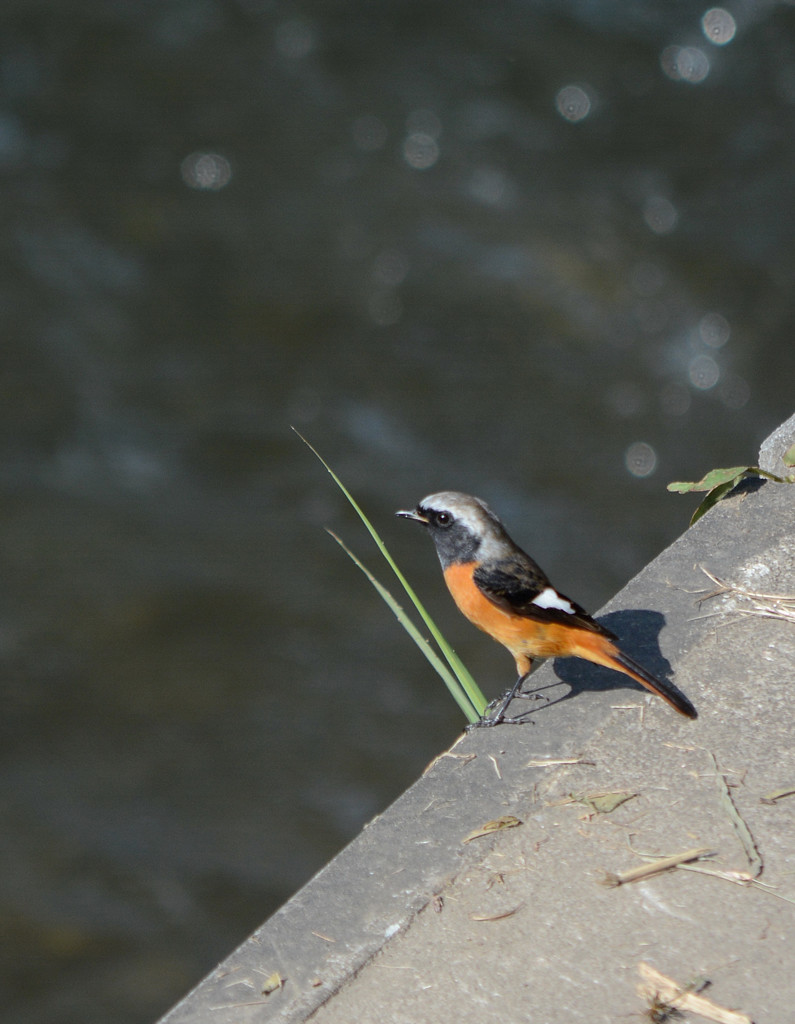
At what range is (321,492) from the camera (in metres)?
9.45

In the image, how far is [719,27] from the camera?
1241 cm

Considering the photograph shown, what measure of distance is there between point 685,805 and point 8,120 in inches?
427

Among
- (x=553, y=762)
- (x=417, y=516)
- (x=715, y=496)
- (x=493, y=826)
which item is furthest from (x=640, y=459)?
(x=493, y=826)

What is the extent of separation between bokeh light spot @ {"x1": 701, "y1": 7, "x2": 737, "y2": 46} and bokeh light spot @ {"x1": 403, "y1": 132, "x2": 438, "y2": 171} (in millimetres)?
3166

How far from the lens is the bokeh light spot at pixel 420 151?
11.8 meters

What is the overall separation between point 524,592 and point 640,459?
6099mm

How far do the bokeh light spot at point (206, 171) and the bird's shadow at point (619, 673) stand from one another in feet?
29.0

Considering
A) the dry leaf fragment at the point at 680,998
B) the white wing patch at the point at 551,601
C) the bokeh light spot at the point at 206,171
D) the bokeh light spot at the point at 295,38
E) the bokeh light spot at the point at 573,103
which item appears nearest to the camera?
the dry leaf fragment at the point at 680,998

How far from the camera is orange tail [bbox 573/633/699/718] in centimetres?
324

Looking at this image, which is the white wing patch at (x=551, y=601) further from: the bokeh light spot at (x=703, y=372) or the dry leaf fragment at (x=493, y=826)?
the bokeh light spot at (x=703, y=372)

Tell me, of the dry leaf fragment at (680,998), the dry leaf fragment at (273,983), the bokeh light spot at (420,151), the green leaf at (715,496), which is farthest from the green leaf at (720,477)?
the bokeh light spot at (420,151)

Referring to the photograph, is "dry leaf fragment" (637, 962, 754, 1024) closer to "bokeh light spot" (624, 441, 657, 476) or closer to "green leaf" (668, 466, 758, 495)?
"green leaf" (668, 466, 758, 495)

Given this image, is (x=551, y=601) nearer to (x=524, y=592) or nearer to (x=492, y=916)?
(x=524, y=592)

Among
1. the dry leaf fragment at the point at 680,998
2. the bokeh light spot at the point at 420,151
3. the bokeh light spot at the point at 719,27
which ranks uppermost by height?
the bokeh light spot at the point at 420,151
